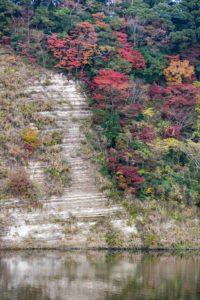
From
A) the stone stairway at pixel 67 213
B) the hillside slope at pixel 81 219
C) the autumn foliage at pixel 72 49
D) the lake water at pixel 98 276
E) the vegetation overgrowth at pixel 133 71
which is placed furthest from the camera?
the autumn foliage at pixel 72 49

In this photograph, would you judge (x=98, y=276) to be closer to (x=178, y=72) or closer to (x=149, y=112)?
(x=149, y=112)

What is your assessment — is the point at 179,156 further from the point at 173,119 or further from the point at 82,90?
the point at 82,90

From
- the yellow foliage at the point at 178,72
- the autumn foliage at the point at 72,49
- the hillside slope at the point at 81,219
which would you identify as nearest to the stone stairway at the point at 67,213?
the hillside slope at the point at 81,219

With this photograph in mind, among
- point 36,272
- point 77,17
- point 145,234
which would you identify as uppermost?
point 77,17

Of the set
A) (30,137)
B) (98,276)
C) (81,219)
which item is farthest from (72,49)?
(98,276)

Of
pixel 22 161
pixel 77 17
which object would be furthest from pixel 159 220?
pixel 77 17

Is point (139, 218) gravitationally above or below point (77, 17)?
below

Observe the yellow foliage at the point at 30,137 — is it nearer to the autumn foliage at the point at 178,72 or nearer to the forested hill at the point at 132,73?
the forested hill at the point at 132,73

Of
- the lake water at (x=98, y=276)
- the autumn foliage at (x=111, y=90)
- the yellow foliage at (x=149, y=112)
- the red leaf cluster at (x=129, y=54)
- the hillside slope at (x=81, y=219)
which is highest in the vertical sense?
the red leaf cluster at (x=129, y=54)
